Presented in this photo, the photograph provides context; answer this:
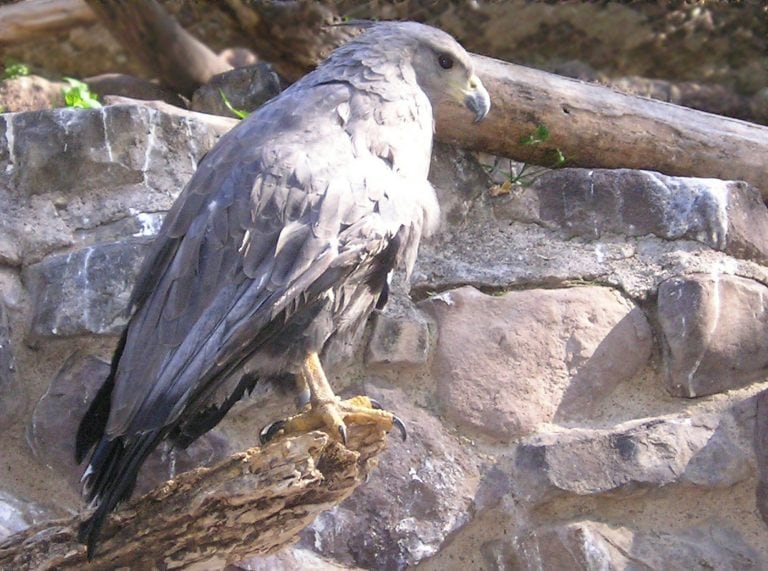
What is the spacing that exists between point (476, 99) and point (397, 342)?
68 centimetres

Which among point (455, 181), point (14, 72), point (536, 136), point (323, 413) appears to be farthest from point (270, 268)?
point (14, 72)

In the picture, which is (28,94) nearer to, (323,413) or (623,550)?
(323,413)

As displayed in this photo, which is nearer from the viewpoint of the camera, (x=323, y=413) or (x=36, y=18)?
(x=323, y=413)

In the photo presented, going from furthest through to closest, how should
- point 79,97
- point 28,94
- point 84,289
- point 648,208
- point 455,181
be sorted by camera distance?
1. point 28,94
2. point 79,97
3. point 455,181
4. point 648,208
5. point 84,289

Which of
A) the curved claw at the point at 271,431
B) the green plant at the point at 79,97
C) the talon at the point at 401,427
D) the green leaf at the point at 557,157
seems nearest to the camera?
the curved claw at the point at 271,431

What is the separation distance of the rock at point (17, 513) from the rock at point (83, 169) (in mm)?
651

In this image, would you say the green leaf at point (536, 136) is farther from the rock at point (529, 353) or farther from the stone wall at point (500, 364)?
the rock at point (529, 353)

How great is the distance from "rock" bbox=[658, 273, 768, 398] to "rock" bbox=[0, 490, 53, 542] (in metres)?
1.63

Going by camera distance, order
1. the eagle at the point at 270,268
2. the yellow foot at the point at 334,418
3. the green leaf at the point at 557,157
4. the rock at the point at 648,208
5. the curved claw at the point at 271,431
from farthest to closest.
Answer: the green leaf at the point at 557,157
the rock at the point at 648,208
the curved claw at the point at 271,431
the yellow foot at the point at 334,418
the eagle at the point at 270,268

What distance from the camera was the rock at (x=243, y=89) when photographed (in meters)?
3.36

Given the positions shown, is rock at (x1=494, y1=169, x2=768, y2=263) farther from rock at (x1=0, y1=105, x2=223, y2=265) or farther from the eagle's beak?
rock at (x1=0, y1=105, x2=223, y2=265)

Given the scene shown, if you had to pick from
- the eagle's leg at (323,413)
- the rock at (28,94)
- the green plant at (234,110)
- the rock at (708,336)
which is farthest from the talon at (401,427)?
the rock at (28,94)

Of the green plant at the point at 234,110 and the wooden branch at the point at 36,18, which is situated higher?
the green plant at the point at 234,110

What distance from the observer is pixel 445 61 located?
2951 mm
